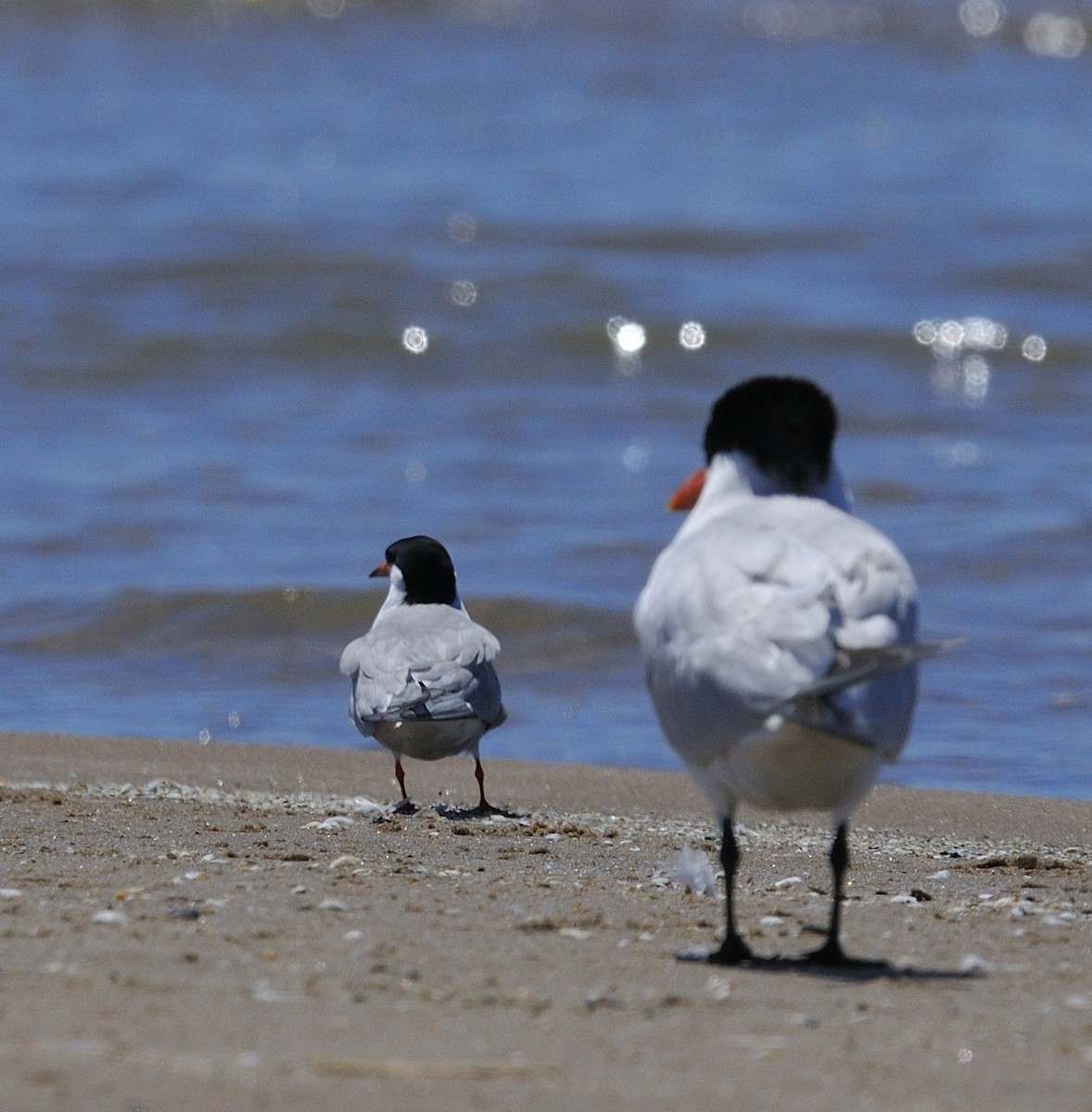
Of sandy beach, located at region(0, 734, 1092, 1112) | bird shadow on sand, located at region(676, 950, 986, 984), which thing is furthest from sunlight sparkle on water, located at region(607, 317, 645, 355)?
bird shadow on sand, located at region(676, 950, 986, 984)

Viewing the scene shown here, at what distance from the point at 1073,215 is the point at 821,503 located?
16258mm

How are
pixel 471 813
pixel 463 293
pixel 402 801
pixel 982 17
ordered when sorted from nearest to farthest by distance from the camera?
pixel 471 813, pixel 402 801, pixel 463 293, pixel 982 17

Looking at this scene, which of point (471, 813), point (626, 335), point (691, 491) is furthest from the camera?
point (626, 335)

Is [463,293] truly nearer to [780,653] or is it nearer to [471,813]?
[471,813]

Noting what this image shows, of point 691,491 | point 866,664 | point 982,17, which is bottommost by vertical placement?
point 866,664

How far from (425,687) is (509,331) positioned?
991 cm

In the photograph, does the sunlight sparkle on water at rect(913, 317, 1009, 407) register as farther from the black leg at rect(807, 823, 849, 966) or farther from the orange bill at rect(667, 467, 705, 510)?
the black leg at rect(807, 823, 849, 966)

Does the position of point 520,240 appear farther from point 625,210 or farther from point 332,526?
point 332,526

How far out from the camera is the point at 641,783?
7113 millimetres

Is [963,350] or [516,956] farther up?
[963,350]

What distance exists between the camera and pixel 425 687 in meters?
6.69

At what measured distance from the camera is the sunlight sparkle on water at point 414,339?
619 inches

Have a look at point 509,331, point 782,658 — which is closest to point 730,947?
point 782,658

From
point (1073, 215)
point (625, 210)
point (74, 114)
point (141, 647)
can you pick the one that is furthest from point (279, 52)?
point (141, 647)
